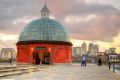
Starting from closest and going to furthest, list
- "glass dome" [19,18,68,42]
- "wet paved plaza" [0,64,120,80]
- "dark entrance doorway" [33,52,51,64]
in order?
"wet paved plaza" [0,64,120,80] → "dark entrance doorway" [33,52,51,64] → "glass dome" [19,18,68,42]

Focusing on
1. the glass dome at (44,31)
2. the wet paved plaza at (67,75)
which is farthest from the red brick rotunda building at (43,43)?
the wet paved plaza at (67,75)

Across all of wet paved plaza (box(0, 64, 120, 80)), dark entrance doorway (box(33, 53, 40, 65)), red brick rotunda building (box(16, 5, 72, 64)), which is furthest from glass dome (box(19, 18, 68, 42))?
wet paved plaza (box(0, 64, 120, 80))

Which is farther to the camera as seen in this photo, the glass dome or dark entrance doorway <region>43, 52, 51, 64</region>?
the glass dome

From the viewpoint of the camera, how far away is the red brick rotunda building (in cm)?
6738

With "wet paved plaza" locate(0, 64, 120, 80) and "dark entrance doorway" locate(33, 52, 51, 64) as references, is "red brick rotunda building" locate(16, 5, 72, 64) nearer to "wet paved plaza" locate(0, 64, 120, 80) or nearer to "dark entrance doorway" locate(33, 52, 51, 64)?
"dark entrance doorway" locate(33, 52, 51, 64)

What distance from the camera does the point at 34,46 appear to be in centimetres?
6756

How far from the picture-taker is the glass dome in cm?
6978

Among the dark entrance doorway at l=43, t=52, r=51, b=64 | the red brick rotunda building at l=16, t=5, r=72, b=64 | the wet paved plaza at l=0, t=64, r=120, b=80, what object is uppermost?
the red brick rotunda building at l=16, t=5, r=72, b=64

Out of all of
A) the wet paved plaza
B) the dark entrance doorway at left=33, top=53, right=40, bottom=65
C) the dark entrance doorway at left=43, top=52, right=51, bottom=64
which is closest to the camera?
the wet paved plaza

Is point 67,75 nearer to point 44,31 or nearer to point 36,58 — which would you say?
point 36,58

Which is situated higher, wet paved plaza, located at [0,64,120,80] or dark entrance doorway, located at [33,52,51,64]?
dark entrance doorway, located at [33,52,51,64]

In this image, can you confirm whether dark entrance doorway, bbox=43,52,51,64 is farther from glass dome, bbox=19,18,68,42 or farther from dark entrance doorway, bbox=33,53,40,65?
glass dome, bbox=19,18,68,42

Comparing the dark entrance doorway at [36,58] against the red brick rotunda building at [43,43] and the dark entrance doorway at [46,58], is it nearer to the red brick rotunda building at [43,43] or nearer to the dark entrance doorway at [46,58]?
the red brick rotunda building at [43,43]

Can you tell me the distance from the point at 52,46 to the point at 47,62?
341cm
